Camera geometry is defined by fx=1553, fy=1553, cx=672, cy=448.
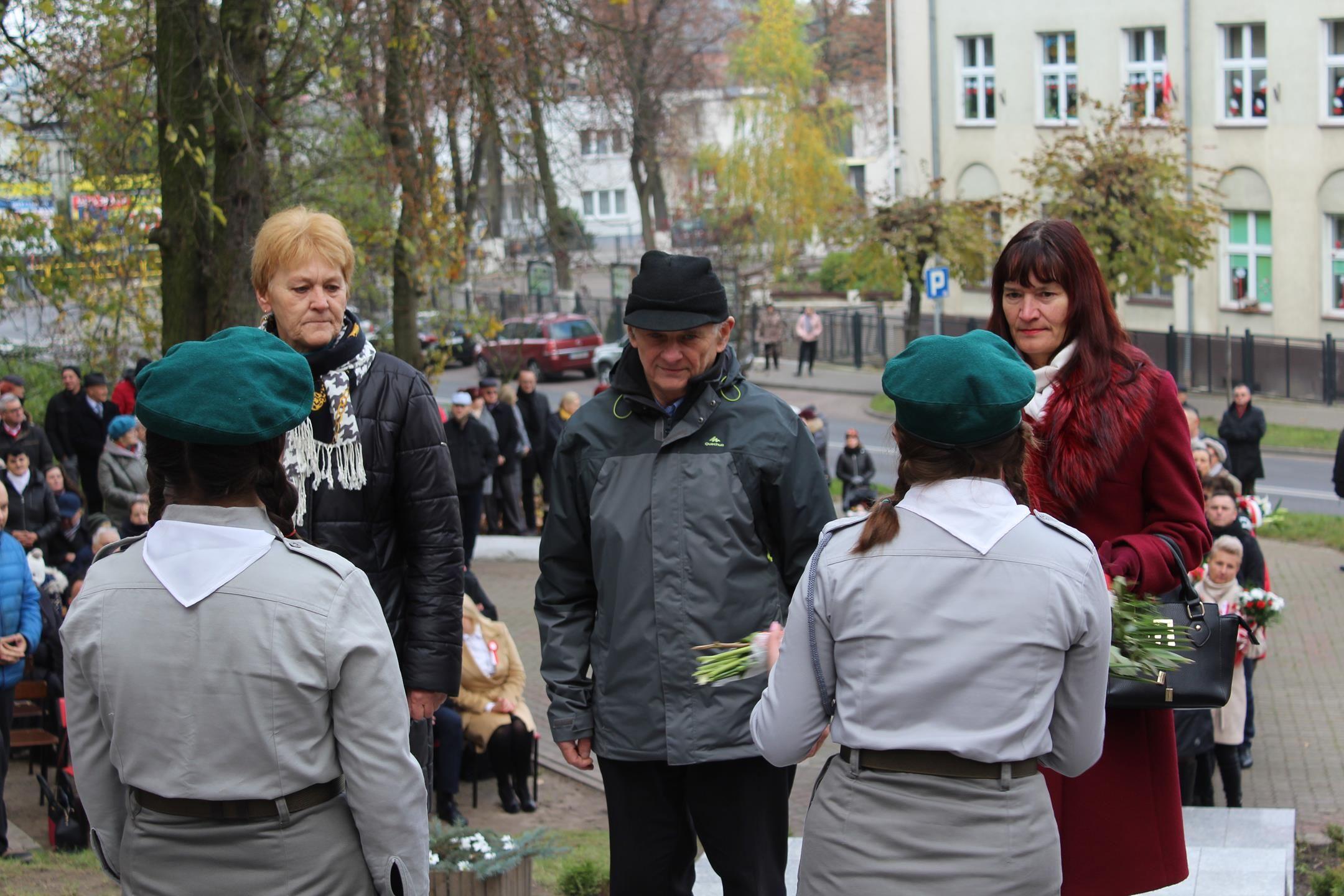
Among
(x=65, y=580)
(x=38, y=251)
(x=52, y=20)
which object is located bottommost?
(x=65, y=580)

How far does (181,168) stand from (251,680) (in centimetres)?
868

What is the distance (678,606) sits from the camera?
375 cm

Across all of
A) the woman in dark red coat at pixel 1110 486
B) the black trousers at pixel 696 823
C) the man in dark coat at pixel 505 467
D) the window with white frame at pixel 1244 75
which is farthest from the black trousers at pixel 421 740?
the window with white frame at pixel 1244 75

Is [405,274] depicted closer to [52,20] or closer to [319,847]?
[52,20]

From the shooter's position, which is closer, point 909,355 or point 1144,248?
point 909,355

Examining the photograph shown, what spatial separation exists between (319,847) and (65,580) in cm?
706

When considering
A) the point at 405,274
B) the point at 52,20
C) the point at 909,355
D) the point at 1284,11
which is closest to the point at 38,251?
the point at 52,20

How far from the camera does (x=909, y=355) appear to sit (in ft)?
9.85

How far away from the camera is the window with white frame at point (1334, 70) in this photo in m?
28.9

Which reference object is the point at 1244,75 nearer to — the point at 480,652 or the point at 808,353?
the point at 808,353

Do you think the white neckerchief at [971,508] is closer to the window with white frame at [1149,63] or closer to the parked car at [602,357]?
the window with white frame at [1149,63]

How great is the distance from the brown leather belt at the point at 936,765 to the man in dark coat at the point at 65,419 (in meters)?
15.0

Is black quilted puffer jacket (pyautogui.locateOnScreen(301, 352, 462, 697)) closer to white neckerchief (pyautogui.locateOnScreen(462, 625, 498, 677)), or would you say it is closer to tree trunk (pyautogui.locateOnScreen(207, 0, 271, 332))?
white neckerchief (pyautogui.locateOnScreen(462, 625, 498, 677))

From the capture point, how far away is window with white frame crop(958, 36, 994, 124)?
117ft
